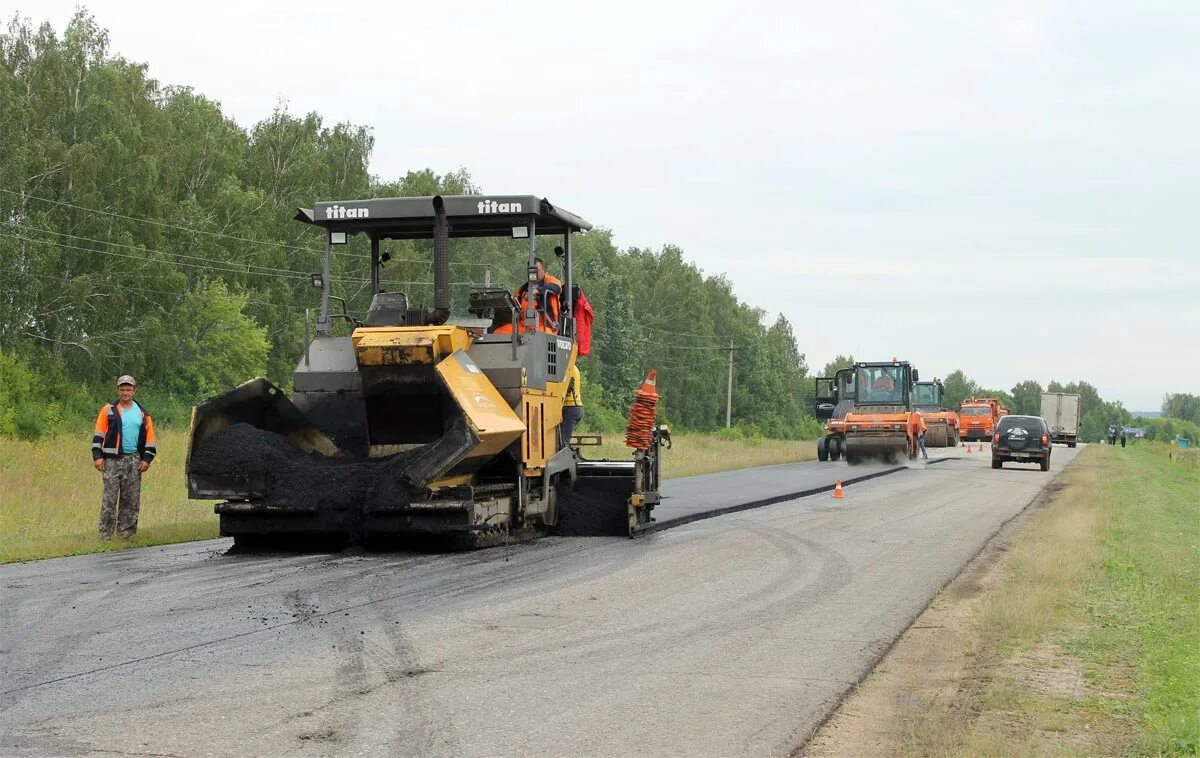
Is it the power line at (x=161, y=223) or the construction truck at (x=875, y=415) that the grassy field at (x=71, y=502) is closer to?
the construction truck at (x=875, y=415)

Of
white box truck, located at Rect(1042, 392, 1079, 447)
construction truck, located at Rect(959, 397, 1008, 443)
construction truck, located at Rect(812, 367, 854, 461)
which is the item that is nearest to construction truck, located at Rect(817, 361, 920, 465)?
construction truck, located at Rect(812, 367, 854, 461)

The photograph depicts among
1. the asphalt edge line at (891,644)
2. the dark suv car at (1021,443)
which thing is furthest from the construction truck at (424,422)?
the dark suv car at (1021,443)

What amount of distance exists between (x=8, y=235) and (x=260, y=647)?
3352 centimetres

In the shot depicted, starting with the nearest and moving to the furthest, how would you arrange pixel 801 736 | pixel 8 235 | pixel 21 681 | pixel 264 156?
pixel 801 736, pixel 21 681, pixel 8 235, pixel 264 156

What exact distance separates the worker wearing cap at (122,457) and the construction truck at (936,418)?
4742 centimetres

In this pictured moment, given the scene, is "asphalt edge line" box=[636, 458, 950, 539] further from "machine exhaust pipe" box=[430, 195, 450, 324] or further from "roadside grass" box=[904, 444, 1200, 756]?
"roadside grass" box=[904, 444, 1200, 756]

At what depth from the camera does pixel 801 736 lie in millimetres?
5934

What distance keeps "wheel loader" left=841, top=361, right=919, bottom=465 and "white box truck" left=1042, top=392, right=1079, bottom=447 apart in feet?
120

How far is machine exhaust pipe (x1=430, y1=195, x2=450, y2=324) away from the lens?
12.8 m

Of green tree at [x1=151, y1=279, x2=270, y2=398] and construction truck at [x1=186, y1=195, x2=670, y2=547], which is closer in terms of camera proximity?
construction truck at [x1=186, y1=195, x2=670, y2=547]

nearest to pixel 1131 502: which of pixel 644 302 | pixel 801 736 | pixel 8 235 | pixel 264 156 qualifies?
pixel 801 736

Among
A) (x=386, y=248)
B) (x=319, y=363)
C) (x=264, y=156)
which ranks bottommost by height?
(x=319, y=363)

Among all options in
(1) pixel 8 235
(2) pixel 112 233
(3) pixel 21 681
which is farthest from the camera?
(2) pixel 112 233

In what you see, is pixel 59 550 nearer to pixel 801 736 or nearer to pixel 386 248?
pixel 386 248
